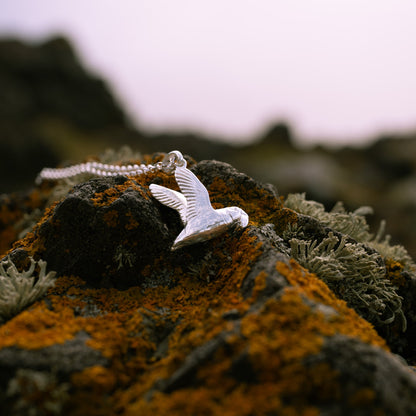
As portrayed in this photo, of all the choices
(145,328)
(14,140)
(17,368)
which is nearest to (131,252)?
(145,328)

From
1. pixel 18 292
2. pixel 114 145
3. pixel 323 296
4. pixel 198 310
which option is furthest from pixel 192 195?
pixel 114 145

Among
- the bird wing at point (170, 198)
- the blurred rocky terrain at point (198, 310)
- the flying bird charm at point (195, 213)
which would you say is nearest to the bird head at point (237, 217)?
the flying bird charm at point (195, 213)

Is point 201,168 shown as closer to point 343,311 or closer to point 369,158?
point 343,311

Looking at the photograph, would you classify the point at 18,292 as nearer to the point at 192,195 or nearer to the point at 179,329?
the point at 179,329

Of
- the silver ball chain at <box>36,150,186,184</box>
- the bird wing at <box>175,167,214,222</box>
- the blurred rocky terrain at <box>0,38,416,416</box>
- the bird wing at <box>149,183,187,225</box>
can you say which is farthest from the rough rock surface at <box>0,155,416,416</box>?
the silver ball chain at <box>36,150,186,184</box>

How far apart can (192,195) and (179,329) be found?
1.23 m

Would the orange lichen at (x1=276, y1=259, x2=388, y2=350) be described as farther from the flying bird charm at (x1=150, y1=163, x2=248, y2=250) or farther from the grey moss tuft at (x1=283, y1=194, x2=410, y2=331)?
the flying bird charm at (x1=150, y1=163, x2=248, y2=250)

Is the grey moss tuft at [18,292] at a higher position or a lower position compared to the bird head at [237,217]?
lower

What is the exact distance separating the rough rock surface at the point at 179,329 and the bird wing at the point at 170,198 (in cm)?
11

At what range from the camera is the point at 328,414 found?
78.6 inches

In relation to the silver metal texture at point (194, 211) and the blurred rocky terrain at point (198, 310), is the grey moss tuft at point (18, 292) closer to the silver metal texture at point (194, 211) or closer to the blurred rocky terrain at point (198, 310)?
the blurred rocky terrain at point (198, 310)

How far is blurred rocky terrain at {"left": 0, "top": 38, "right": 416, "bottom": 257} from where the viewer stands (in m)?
17.4

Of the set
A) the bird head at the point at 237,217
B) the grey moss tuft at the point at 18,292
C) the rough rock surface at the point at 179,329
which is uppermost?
the bird head at the point at 237,217

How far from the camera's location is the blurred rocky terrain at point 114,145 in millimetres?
17375
